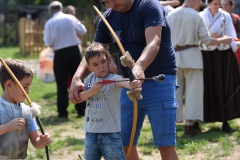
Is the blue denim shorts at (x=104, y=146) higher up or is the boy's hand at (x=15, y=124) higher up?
the boy's hand at (x=15, y=124)

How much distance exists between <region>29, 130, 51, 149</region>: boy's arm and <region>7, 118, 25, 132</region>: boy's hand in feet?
0.64

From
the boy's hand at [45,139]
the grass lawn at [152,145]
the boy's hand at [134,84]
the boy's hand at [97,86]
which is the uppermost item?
the boy's hand at [134,84]

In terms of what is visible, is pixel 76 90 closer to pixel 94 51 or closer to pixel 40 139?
pixel 94 51

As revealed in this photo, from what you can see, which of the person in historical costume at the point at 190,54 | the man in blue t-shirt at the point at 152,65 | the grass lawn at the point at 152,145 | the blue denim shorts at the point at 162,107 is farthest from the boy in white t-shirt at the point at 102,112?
the person in historical costume at the point at 190,54

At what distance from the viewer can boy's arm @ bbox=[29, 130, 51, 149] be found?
388cm

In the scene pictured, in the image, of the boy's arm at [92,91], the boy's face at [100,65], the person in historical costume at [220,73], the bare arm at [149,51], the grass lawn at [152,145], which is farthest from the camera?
the person in historical costume at [220,73]

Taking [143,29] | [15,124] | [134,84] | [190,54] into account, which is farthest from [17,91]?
[190,54]

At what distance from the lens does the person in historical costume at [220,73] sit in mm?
7621

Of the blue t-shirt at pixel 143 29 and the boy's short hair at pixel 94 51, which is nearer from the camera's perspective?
the blue t-shirt at pixel 143 29

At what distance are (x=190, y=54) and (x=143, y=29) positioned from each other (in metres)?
3.20

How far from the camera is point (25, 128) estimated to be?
13.3 ft

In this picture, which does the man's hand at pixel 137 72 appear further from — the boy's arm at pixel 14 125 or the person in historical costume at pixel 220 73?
the person in historical costume at pixel 220 73

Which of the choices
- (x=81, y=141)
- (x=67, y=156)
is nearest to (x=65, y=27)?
(x=81, y=141)

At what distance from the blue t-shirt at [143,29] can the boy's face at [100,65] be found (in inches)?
7.3
